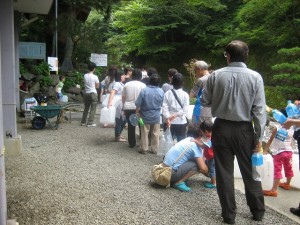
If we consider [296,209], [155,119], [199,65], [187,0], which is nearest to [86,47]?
[187,0]

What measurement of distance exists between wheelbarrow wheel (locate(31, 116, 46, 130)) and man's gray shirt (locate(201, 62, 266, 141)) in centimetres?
718

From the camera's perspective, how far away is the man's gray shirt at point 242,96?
12.6 ft

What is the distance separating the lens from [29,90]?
14.9 m

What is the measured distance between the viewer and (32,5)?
36.8 ft

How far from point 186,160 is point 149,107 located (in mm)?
2273

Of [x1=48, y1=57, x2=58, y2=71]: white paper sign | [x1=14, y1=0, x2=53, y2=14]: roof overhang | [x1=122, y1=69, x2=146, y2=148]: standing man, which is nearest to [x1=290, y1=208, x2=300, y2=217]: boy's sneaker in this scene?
[x1=122, y1=69, x2=146, y2=148]: standing man

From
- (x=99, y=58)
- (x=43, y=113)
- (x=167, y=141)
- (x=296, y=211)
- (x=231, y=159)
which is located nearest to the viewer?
(x=231, y=159)

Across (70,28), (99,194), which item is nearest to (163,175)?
(99,194)

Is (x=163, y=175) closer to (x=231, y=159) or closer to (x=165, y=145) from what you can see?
(x=231, y=159)

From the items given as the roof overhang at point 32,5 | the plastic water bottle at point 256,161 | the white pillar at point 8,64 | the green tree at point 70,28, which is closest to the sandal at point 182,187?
the plastic water bottle at point 256,161

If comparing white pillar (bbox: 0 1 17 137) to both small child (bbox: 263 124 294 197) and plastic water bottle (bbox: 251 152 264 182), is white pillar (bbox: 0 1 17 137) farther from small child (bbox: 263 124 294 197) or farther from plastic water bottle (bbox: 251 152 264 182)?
plastic water bottle (bbox: 251 152 264 182)

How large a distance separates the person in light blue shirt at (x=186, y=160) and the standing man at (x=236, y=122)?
104cm

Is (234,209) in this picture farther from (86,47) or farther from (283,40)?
(86,47)

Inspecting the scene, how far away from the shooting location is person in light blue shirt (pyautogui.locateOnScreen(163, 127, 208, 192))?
16.6ft
